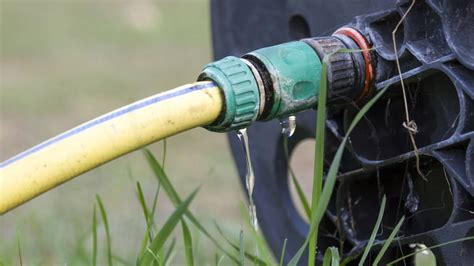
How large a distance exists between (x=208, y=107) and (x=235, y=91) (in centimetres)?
4

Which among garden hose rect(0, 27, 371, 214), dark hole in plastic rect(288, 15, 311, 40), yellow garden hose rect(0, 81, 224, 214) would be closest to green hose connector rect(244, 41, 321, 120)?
garden hose rect(0, 27, 371, 214)

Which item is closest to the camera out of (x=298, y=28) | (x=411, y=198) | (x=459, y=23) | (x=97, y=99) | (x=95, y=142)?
(x=95, y=142)

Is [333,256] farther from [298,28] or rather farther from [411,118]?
[298,28]

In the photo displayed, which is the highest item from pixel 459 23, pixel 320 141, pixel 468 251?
pixel 459 23

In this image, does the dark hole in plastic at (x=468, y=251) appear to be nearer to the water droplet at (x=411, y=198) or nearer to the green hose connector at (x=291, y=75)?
the water droplet at (x=411, y=198)

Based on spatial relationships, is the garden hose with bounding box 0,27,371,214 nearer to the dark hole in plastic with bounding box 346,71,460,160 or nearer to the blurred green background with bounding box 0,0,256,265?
the dark hole in plastic with bounding box 346,71,460,160

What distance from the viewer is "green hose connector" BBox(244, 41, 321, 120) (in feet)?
3.75

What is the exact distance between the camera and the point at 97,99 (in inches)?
170

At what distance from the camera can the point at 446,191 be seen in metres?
1.19

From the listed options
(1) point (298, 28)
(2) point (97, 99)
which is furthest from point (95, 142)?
(2) point (97, 99)

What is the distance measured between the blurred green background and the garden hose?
0.32 m

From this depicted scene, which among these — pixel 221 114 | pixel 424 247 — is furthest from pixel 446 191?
pixel 221 114

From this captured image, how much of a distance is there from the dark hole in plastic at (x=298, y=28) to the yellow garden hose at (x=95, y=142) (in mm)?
395

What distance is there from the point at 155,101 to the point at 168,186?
207 millimetres
